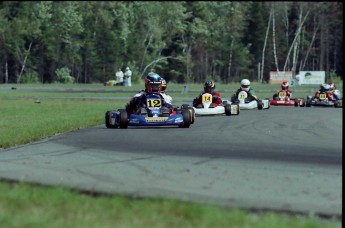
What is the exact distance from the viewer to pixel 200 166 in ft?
30.2

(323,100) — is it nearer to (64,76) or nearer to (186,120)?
(186,120)

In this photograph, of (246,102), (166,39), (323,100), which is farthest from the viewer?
Result: (166,39)

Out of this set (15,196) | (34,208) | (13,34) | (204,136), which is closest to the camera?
(34,208)

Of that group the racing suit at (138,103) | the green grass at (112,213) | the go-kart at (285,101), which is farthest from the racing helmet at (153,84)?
the go-kart at (285,101)

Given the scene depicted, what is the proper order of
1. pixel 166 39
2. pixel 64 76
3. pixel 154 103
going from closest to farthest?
1. pixel 154 103
2. pixel 64 76
3. pixel 166 39

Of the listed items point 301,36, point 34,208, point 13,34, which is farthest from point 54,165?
point 301,36

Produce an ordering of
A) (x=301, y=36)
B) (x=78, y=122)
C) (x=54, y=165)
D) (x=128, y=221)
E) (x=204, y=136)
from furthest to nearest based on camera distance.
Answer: (x=301, y=36), (x=78, y=122), (x=204, y=136), (x=54, y=165), (x=128, y=221)

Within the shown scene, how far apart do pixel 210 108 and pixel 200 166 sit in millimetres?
12252

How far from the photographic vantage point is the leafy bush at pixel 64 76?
74.2 metres

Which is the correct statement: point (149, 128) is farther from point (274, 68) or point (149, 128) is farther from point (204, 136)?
point (274, 68)

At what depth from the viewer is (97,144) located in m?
12.3

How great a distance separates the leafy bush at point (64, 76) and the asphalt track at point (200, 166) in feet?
196

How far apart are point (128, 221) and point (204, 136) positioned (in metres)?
7.93

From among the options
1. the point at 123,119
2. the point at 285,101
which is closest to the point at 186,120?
the point at 123,119
